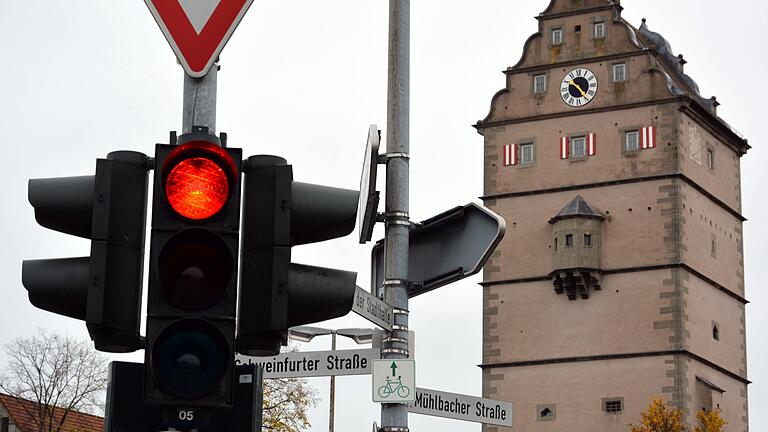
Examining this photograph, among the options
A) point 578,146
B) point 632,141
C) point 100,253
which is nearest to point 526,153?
point 578,146

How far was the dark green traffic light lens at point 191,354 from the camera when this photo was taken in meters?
5.65

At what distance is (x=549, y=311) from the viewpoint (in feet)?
211

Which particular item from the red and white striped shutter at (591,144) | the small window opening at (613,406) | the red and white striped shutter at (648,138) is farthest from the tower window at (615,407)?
the red and white striped shutter at (648,138)

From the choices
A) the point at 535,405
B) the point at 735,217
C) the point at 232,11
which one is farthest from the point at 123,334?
the point at 735,217

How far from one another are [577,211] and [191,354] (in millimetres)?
58697

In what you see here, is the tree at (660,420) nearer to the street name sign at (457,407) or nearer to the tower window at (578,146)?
the tower window at (578,146)

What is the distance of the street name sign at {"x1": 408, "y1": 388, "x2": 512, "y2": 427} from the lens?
10969 mm

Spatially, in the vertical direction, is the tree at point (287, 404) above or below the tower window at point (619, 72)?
below

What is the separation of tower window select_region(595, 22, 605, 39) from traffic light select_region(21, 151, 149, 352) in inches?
2353

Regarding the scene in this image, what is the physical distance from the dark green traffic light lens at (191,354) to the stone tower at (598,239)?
5729 cm

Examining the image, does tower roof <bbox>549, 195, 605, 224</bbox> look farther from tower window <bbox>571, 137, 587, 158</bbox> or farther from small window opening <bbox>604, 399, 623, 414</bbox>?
small window opening <bbox>604, 399, 623, 414</bbox>

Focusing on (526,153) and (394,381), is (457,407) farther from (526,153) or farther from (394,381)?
(526,153)

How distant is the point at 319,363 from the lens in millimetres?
10859

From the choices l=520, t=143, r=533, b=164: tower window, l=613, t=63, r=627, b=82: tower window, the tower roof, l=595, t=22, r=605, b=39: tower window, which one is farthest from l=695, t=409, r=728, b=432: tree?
l=595, t=22, r=605, b=39: tower window
